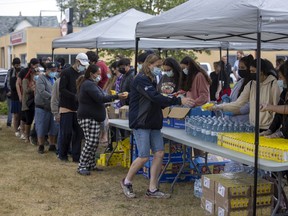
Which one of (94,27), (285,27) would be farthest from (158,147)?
(94,27)

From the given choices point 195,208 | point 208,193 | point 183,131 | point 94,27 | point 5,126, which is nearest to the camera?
point 208,193

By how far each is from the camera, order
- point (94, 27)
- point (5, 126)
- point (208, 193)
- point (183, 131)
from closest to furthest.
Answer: point (208, 193)
point (183, 131)
point (94, 27)
point (5, 126)

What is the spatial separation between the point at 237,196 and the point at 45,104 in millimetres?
5057

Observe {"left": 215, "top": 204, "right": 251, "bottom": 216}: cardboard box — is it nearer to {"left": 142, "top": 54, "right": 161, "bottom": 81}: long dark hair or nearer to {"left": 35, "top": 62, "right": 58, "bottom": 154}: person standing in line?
{"left": 142, "top": 54, "right": 161, "bottom": 81}: long dark hair

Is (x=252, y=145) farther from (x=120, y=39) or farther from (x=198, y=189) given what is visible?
(x=120, y=39)

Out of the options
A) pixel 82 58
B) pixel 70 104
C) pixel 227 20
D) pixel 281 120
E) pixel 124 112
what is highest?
pixel 227 20

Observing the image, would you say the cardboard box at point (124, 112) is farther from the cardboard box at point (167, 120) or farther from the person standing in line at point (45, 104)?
the person standing in line at point (45, 104)

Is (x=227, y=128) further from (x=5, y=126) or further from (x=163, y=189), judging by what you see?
(x=5, y=126)

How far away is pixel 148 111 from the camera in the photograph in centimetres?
570

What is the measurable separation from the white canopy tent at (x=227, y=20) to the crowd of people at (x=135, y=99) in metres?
0.46

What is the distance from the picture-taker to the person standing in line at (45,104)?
8812 mm

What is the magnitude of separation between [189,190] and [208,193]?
149cm

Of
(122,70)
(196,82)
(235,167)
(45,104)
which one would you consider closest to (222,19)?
(235,167)

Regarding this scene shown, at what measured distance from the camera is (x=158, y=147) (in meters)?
5.88
